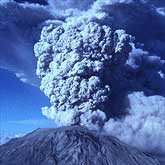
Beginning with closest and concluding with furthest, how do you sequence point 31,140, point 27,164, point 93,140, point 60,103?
point 60,103, point 27,164, point 93,140, point 31,140

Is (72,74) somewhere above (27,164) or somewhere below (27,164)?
above

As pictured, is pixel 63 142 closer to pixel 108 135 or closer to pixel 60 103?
pixel 108 135

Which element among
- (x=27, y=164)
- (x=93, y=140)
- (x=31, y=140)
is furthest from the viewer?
(x=31, y=140)

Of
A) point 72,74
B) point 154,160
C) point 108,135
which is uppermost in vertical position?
point 72,74

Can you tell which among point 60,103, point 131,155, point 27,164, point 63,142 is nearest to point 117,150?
point 131,155

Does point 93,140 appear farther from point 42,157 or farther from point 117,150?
point 42,157

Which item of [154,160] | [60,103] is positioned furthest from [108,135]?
[60,103]

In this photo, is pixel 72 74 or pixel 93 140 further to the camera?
pixel 93 140
